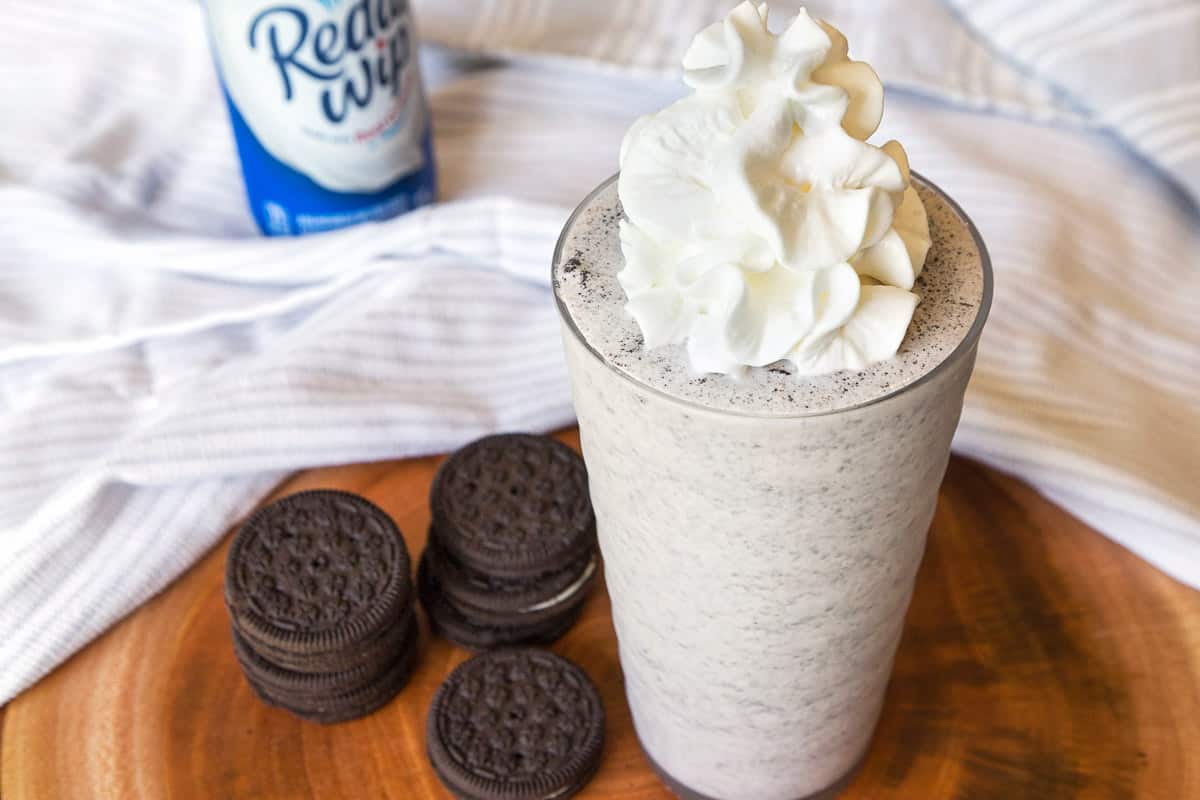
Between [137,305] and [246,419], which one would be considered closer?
[246,419]

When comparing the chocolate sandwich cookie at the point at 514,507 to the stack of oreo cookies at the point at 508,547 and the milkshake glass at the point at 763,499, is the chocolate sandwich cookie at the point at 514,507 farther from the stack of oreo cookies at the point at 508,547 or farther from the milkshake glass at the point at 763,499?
the milkshake glass at the point at 763,499

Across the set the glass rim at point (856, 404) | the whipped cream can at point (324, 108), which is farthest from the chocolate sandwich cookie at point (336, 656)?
the whipped cream can at point (324, 108)

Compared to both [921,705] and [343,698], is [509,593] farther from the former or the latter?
[921,705]

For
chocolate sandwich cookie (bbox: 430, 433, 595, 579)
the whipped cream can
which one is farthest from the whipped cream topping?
the whipped cream can

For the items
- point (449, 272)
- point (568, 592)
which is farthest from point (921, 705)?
point (449, 272)

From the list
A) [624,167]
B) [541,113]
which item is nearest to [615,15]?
[541,113]

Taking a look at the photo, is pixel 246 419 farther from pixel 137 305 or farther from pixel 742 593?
pixel 742 593
